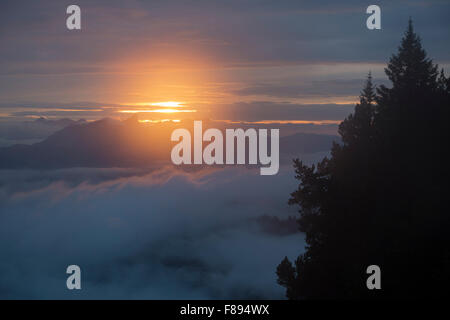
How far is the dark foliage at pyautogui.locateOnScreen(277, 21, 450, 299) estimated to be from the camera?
1499cm

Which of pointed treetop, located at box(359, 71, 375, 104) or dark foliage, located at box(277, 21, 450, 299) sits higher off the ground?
pointed treetop, located at box(359, 71, 375, 104)

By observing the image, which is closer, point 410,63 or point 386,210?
point 386,210

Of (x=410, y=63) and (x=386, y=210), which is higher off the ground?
(x=410, y=63)

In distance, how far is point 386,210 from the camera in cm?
1606

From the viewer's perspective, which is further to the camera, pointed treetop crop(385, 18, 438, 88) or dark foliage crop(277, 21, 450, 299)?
pointed treetop crop(385, 18, 438, 88)

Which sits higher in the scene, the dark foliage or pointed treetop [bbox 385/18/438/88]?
pointed treetop [bbox 385/18/438/88]

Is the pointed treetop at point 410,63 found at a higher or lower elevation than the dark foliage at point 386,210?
higher

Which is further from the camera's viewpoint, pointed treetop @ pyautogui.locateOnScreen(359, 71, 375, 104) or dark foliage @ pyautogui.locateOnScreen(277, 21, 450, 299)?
pointed treetop @ pyautogui.locateOnScreen(359, 71, 375, 104)

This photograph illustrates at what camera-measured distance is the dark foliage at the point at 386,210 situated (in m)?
15.0
